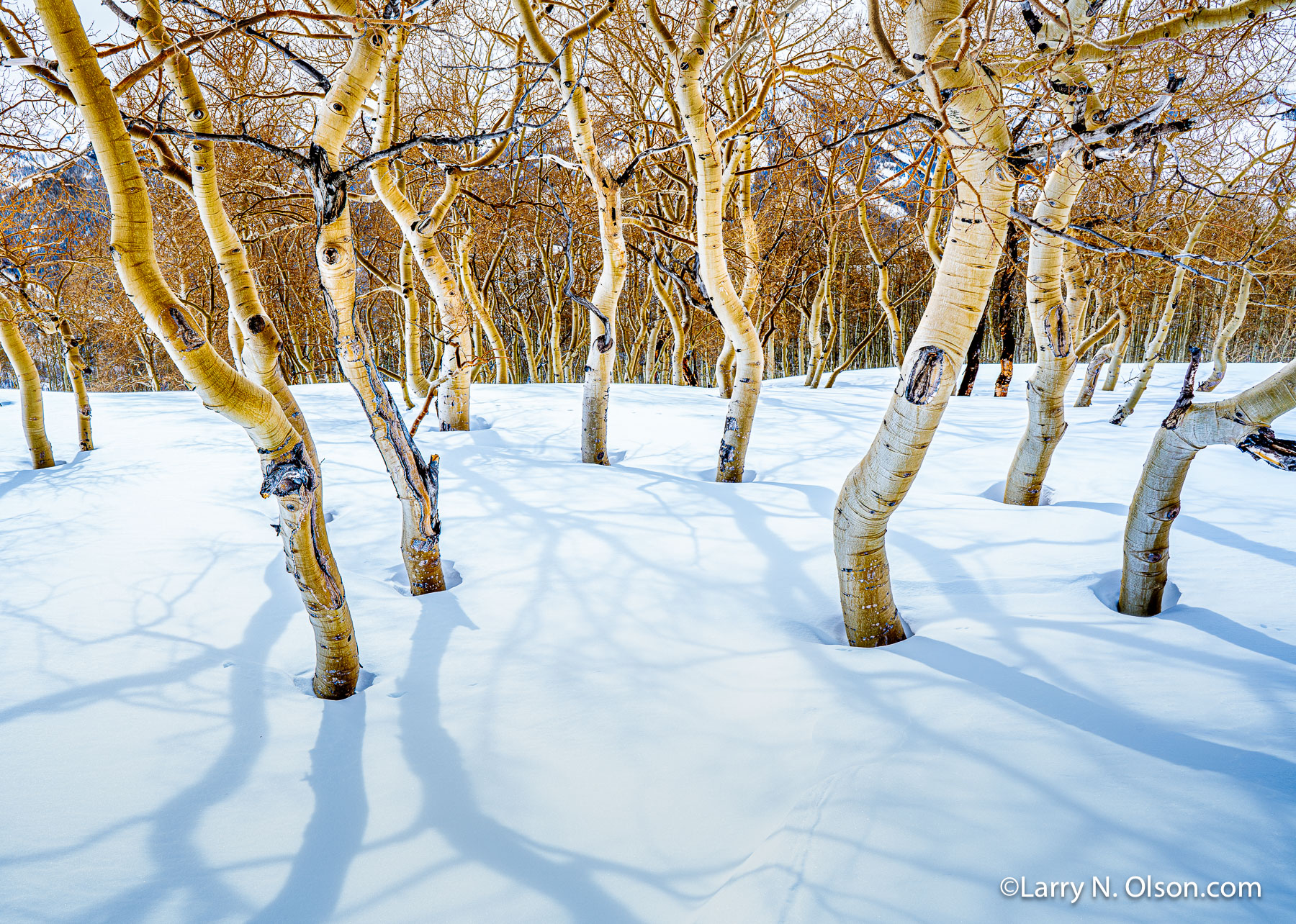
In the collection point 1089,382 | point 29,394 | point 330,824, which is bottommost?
point 330,824

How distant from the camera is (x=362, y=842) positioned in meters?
2.09

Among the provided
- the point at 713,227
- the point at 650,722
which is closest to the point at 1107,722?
the point at 650,722

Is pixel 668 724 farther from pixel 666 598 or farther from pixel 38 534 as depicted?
pixel 38 534

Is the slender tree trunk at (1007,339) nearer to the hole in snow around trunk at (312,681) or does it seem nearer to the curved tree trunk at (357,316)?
the curved tree trunk at (357,316)

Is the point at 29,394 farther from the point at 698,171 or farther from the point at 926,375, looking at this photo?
the point at 926,375

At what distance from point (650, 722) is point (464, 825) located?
85cm

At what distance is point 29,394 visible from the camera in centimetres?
668

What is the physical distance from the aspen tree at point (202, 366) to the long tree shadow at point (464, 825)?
15.7 inches

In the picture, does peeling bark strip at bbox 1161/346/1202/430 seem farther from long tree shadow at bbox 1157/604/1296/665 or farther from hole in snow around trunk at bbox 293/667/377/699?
hole in snow around trunk at bbox 293/667/377/699

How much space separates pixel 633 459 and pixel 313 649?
420 centimetres

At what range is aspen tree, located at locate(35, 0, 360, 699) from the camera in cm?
207

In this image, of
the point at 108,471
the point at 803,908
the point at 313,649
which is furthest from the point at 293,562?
the point at 108,471

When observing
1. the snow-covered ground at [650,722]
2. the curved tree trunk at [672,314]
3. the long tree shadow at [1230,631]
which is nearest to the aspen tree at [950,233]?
the snow-covered ground at [650,722]

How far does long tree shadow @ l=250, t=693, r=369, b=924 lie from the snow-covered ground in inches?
0.5
